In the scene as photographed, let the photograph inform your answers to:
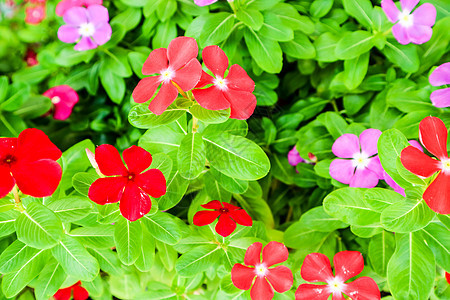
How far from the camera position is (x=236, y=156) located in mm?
829

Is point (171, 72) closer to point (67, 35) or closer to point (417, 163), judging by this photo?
point (417, 163)

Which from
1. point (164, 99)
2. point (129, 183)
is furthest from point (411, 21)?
point (129, 183)

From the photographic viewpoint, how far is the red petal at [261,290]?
82 centimetres

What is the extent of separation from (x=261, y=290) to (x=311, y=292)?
112mm

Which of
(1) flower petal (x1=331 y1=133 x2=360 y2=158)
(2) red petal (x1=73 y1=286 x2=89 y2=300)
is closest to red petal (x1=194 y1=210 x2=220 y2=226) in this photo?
(1) flower petal (x1=331 y1=133 x2=360 y2=158)

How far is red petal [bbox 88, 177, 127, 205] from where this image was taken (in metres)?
0.71

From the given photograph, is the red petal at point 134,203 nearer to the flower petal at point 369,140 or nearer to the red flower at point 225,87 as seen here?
the red flower at point 225,87

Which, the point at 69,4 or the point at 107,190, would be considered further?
the point at 69,4

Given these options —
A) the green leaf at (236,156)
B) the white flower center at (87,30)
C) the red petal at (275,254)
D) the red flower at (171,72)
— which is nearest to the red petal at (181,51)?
the red flower at (171,72)

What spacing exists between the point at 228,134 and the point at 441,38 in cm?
78

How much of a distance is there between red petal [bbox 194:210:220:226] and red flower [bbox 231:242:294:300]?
0.12 meters

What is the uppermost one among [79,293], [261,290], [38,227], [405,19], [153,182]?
[405,19]

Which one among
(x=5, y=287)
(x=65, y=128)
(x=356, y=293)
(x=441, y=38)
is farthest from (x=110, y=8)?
(x=356, y=293)

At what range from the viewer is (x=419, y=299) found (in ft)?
2.52
